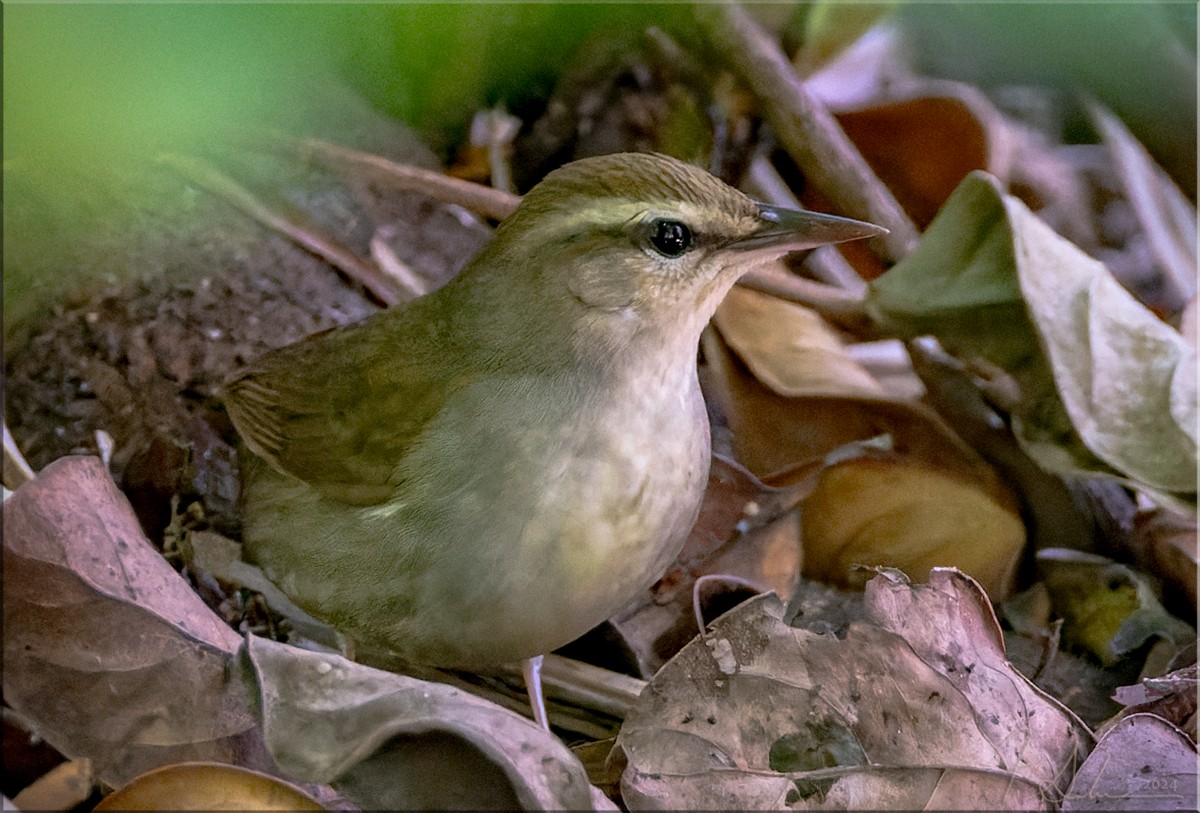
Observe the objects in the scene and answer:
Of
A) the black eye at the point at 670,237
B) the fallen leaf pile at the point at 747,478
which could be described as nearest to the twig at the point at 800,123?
the fallen leaf pile at the point at 747,478

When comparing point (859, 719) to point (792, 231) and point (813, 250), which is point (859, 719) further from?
point (813, 250)

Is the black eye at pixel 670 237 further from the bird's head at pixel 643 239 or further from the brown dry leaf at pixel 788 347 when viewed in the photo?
the brown dry leaf at pixel 788 347

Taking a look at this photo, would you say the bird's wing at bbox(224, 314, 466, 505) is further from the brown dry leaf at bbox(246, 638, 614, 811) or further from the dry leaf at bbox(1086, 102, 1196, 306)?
the dry leaf at bbox(1086, 102, 1196, 306)

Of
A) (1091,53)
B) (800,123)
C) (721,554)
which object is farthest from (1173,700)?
(1091,53)

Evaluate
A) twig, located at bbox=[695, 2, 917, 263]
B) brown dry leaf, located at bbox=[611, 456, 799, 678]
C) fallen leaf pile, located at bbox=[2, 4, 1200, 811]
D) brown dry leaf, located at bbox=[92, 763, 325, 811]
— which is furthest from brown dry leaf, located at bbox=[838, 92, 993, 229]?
brown dry leaf, located at bbox=[92, 763, 325, 811]

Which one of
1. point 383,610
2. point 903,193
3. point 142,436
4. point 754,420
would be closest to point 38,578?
point 383,610

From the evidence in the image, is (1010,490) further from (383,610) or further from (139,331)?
(139,331)
